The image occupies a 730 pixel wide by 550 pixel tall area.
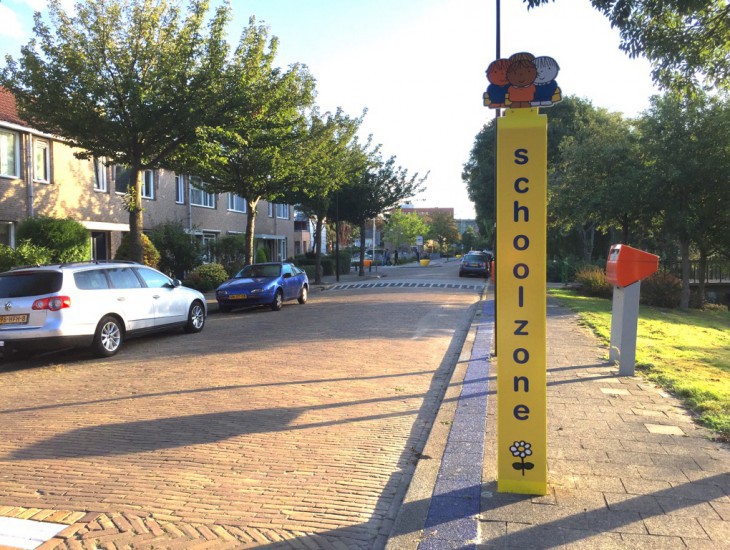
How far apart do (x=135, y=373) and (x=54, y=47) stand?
9163 mm

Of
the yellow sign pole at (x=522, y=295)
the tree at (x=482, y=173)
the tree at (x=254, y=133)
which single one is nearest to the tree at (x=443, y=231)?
the tree at (x=482, y=173)

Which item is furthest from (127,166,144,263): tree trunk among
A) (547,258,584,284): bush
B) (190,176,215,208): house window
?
(547,258,584,284): bush

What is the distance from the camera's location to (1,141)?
57.8 ft

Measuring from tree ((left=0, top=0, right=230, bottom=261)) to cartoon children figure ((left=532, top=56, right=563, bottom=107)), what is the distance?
11.1 metres

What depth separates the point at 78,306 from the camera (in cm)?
891

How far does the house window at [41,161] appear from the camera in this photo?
19000 mm

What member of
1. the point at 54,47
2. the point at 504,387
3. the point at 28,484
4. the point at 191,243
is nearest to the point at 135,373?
the point at 28,484

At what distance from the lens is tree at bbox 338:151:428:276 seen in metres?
33.0

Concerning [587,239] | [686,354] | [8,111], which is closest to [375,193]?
[587,239]

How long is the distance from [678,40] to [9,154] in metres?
18.5

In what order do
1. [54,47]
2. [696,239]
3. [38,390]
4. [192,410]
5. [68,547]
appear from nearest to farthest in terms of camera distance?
[68,547] → [192,410] → [38,390] → [54,47] → [696,239]

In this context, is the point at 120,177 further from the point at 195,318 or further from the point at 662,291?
the point at 662,291

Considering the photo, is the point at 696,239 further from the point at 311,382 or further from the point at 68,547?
the point at 68,547

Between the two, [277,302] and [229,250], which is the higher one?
[229,250]
